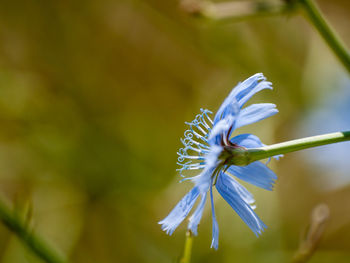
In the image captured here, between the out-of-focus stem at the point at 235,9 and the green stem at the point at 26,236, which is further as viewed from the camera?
the out-of-focus stem at the point at 235,9

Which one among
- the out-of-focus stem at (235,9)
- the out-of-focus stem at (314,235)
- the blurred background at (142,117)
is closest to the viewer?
the out-of-focus stem at (314,235)

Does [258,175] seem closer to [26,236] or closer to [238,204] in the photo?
[238,204]

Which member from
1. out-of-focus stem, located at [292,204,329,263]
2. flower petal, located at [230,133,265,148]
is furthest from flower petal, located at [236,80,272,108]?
out-of-focus stem, located at [292,204,329,263]

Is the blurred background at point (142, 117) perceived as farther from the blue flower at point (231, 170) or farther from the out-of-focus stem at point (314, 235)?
the blue flower at point (231, 170)

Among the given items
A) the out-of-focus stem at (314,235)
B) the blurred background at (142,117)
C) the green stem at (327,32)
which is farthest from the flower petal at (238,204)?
the blurred background at (142,117)

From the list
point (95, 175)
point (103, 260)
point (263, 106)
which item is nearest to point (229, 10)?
point (263, 106)

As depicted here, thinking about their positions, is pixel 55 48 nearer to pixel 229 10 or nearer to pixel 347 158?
pixel 229 10

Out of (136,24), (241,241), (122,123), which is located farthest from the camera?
(136,24)
